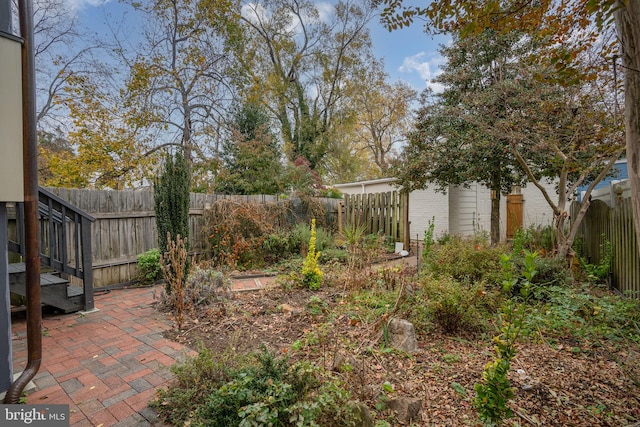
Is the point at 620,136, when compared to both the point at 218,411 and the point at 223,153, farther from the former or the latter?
the point at 223,153

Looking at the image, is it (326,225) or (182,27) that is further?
(182,27)

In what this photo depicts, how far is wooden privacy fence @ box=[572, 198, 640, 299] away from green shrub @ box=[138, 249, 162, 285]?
6303 millimetres

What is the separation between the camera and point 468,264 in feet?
13.3

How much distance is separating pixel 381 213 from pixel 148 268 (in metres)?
5.88

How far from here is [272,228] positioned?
271 inches

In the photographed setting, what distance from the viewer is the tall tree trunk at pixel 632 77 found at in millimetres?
1526

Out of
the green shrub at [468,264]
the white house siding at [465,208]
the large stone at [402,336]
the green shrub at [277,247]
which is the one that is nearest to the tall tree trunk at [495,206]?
the white house siding at [465,208]

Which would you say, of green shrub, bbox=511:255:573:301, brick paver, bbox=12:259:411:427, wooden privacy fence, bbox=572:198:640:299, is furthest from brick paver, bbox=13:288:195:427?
wooden privacy fence, bbox=572:198:640:299

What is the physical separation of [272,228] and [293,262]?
1.12m

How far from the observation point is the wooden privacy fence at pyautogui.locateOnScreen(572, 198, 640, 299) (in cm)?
351

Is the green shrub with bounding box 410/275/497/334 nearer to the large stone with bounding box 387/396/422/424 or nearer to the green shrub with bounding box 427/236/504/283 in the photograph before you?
the green shrub with bounding box 427/236/504/283

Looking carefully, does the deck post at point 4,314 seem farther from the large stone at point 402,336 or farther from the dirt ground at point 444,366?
the large stone at point 402,336

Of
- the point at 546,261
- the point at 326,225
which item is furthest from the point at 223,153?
the point at 546,261

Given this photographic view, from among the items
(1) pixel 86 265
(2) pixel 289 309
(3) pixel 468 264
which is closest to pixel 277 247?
(2) pixel 289 309
